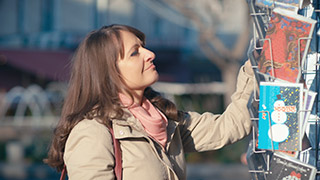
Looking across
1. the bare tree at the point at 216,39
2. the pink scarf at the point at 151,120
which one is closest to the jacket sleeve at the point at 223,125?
the pink scarf at the point at 151,120

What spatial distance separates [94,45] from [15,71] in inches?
722

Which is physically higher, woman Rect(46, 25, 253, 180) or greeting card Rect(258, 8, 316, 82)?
greeting card Rect(258, 8, 316, 82)

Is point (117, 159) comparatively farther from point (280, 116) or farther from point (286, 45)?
point (286, 45)

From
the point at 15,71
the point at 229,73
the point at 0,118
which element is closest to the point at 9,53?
the point at 15,71

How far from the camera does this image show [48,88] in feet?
67.3

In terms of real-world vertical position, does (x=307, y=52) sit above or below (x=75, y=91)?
above

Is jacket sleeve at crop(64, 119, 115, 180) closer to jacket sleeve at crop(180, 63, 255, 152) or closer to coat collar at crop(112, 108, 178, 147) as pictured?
coat collar at crop(112, 108, 178, 147)

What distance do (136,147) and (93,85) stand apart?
Answer: 14.3 inches

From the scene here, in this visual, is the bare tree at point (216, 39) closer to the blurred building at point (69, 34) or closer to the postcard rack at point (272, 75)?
the blurred building at point (69, 34)

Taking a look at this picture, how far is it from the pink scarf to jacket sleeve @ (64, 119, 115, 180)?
0.19m

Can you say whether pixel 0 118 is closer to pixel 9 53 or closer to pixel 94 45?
pixel 9 53

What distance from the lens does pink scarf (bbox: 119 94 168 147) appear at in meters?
2.70

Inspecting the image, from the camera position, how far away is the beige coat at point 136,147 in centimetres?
255

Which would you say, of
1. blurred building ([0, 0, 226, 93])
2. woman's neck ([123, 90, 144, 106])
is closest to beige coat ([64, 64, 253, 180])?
woman's neck ([123, 90, 144, 106])
